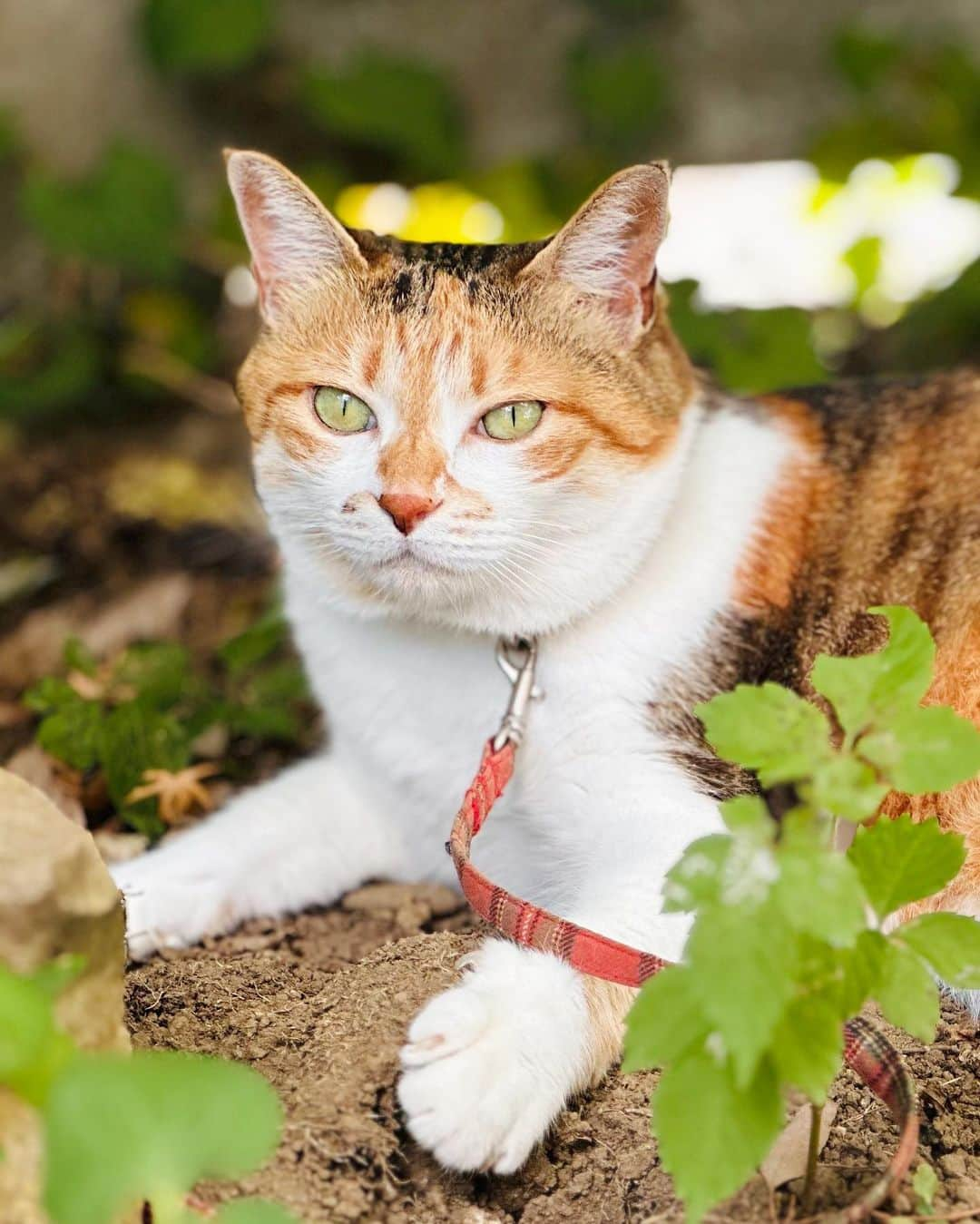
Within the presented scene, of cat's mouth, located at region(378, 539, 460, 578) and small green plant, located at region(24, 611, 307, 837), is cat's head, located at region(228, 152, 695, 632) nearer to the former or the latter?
cat's mouth, located at region(378, 539, 460, 578)

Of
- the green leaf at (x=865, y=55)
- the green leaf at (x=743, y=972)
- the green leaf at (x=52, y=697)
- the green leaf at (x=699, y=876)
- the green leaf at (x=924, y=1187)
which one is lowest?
the green leaf at (x=924, y=1187)

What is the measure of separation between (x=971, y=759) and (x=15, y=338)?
154 inches

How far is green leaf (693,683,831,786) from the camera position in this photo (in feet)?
4.95

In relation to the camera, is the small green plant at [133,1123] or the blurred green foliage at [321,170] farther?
the blurred green foliage at [321,170]

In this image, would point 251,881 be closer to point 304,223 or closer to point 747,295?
point 304,223

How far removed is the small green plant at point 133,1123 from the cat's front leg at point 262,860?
1.35 meters

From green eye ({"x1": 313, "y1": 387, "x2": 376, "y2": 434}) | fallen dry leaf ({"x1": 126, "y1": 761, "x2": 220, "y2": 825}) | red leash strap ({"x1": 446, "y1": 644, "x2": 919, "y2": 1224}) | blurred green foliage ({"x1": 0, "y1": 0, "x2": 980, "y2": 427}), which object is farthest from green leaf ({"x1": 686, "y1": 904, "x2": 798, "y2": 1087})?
blurred green foliage ({"x1": 0, "y1": 0, "x2": 980, "y2": 427})

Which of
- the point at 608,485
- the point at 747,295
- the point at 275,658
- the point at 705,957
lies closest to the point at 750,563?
the point at 608,485

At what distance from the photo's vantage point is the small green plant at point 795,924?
54.9 inches

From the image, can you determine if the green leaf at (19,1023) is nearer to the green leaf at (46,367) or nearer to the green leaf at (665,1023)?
the green leaf at (665,1023)

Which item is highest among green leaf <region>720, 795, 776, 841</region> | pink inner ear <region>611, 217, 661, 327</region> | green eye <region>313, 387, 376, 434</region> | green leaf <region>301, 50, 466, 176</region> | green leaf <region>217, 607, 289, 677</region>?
green leaf <region>301, 50, 466, 176</region>

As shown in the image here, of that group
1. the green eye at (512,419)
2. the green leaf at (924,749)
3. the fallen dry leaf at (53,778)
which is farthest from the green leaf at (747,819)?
the fallen dry leaf at (53,778)

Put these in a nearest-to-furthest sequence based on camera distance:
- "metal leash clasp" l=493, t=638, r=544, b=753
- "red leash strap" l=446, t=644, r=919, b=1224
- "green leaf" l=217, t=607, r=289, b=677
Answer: "red leash strap" l=446, t=644, r=919, b=1224 → "metal leash clasp" l=493, t=638, r=544, b=753 → "green leaf" l=217, t=607, r=289, b=677

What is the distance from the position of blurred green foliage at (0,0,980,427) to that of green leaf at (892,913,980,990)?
3.43 meters
